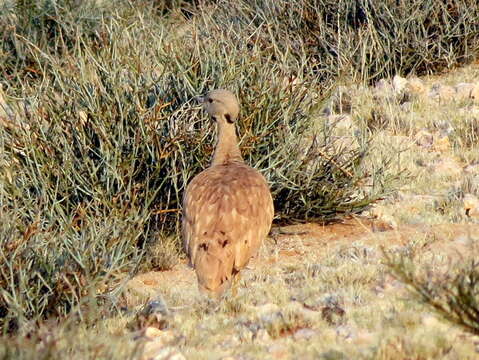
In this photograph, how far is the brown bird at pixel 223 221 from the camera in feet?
19.5

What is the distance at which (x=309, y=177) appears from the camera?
796 centimetres

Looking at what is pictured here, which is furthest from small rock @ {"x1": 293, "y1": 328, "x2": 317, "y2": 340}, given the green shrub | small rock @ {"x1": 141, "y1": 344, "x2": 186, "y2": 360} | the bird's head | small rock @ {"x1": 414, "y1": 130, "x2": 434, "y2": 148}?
small rock @ {"x1": 414, "y1": 130, "x2": 434, "y2": 148}

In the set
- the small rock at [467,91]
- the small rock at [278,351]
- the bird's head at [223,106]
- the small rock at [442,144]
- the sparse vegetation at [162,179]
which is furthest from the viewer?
the small rock at [467,91]

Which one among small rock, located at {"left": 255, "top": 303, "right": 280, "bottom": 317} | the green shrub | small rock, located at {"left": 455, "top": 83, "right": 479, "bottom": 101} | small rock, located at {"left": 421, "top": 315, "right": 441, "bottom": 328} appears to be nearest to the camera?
small rock, located at {"left": 421, "top": 315, "right": 441, "bottom": 328}

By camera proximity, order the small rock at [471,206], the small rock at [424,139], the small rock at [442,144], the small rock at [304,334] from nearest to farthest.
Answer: the small rock at [304,334] → the small rock at [471,206] → the small rock at [442,144] → the small rock at [424,139]

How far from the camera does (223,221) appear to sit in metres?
6.15

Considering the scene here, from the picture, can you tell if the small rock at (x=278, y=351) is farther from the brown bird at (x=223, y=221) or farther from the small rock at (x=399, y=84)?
the small rock at (x=399, y=84)

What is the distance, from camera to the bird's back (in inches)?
234

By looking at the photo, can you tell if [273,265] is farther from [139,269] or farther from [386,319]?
[386,319]

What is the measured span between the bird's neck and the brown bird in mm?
160

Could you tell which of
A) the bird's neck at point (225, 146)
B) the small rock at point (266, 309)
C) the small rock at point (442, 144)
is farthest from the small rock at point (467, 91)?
the small rock at point (266, 309)

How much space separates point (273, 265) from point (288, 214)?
0.98m

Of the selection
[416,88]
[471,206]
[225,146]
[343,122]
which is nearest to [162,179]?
[225,146]

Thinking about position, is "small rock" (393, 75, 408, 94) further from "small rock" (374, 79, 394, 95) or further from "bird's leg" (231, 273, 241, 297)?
"bird's leg" (231, 273, 241, 297)
